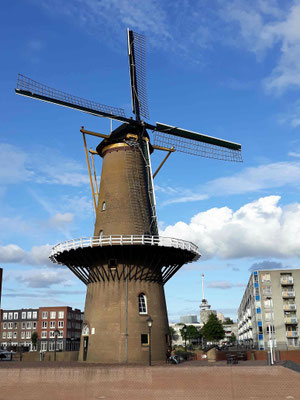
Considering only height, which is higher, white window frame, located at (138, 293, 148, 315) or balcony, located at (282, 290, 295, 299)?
balcony, located at (282, 290, 295, 299)

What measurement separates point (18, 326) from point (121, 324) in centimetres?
8428

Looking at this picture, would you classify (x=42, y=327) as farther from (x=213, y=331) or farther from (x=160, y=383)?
(x=160, y=383)

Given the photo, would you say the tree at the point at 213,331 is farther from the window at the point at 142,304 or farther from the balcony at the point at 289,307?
the window at the point at 142,304

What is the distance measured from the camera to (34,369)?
23.7 meters

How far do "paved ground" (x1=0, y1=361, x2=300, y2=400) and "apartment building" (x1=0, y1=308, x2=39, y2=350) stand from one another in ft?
272

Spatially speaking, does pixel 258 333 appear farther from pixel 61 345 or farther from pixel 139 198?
pixel 61 345

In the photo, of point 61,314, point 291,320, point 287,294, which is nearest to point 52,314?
point 61,314

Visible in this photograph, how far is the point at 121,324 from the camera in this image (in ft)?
93.6

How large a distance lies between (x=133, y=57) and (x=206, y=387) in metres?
28.0

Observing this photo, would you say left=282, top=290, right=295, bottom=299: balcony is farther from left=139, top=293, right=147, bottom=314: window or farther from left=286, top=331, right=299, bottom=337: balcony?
left=139, top=293, right=147, bottom=314: window

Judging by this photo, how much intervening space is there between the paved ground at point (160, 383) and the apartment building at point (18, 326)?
82934 millimetres

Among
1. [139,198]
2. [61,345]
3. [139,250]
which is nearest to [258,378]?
[139,250]

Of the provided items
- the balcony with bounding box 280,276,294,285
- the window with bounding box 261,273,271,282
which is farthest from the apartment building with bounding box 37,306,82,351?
the balcony with bounding box 280,276,294,285

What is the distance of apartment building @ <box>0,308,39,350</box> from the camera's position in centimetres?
10131
